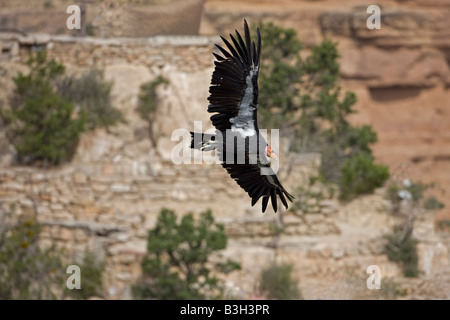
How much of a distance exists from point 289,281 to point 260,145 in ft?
16.3

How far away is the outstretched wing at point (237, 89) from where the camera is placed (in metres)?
6.98

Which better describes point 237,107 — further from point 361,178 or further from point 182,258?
point 361,178

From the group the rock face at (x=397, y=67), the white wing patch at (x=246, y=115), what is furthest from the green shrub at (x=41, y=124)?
the white wing patch at (x=246, y=115)

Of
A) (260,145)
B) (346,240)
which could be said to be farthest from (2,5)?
(260,145)

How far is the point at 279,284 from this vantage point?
1148 centimetres

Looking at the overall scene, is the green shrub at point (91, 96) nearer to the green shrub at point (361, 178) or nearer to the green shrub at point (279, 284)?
the green shrub at point (361, 178)

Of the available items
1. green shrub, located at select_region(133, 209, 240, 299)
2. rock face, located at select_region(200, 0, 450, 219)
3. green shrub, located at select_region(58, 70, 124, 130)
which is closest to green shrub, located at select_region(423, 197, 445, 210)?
green shrub, located at select_region(133, 209, 240, 299)

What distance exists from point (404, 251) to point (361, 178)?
1671 millimetres

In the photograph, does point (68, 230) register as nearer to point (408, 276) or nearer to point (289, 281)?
point (289, 281)

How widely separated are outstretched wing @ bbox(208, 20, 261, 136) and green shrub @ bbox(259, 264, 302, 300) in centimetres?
484

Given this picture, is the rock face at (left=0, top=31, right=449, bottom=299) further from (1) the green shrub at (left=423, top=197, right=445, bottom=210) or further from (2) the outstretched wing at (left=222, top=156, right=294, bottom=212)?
Result: (2) the outstretched wing at (left=222, top=156, right=294, bottom=212)

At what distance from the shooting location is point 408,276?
12.5m

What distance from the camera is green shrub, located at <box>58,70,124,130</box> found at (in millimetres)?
15602

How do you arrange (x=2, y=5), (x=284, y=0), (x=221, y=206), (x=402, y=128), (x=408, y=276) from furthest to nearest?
1. (x=402, y=128)
2. (x=284, y=0)
3. (x=2, y=5)
4. (x=221, y=206)
5. (x=408, y=276)
